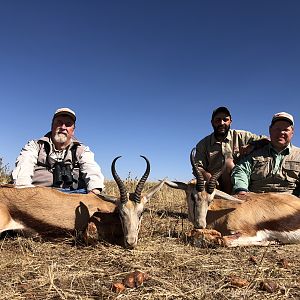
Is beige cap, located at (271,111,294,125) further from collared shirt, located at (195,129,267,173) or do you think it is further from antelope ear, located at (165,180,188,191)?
antelope ear, located at (165,180,188,191)

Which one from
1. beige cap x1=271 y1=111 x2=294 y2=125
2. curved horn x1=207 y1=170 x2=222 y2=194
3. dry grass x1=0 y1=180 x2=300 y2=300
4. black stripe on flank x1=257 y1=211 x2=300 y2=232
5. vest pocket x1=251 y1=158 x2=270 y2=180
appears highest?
beige cap x1=271 y1=111 x2=294 y2=125

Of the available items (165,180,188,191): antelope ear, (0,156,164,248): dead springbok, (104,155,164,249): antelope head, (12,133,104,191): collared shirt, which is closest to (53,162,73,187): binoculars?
(12,133,104,191): collared shirt

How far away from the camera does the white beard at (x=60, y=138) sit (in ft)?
20.4

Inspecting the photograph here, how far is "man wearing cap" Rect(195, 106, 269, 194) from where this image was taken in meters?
7.64

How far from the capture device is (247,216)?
5.16 meters

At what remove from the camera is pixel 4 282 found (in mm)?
2982

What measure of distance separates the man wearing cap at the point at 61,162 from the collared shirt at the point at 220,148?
2676 mm

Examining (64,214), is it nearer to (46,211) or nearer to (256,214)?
(46,211)

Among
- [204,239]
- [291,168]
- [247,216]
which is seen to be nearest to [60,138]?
[204,239]

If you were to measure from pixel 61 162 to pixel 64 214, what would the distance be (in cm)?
161

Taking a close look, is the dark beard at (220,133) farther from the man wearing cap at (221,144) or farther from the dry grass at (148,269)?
the dry grass at (148,269)

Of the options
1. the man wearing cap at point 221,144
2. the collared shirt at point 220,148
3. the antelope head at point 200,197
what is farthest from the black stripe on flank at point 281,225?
the collared shirt at point 220,148

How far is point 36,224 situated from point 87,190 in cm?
146

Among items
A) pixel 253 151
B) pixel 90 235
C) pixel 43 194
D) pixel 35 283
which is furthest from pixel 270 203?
pixel 35 283
